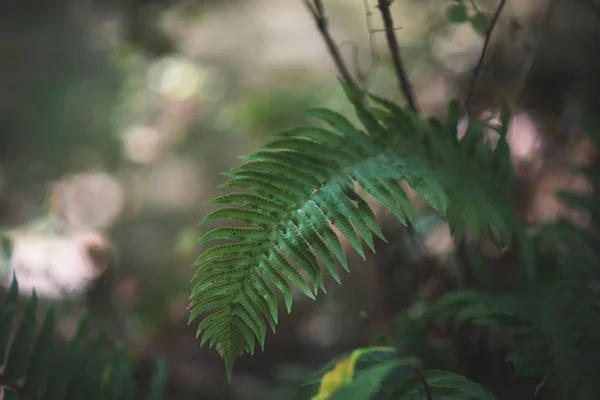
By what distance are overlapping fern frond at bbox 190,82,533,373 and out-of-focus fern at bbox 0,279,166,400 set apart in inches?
20.0

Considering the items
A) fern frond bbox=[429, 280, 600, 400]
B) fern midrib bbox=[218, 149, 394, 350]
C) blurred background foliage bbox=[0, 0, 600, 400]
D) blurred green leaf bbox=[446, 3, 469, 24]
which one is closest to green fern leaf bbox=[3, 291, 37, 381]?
blurred background foliage bbox=[0, 0, 600, 400]

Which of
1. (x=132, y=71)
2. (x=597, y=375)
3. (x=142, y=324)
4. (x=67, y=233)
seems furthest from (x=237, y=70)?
(x=597, y=375)

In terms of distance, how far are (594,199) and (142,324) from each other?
2184 mm

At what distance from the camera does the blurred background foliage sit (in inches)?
87.7

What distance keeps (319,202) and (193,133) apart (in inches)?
112

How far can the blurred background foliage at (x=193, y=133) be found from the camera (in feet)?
7.30

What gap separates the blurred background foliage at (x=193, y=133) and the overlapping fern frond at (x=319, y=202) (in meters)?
0.43

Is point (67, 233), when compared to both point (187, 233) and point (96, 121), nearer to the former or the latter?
point (187, 233)

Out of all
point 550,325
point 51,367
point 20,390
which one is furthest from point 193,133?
point 550,325

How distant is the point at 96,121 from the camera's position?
11.5 ft

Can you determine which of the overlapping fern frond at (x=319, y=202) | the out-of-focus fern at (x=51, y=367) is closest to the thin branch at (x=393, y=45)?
the overlapping fern frond at (x=319, y=202)

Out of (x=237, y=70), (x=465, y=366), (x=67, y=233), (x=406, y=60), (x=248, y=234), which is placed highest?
(x=237, y=70)

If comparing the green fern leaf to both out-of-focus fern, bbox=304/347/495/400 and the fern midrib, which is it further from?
out-of-focus fern, bbox=304/347/495/400

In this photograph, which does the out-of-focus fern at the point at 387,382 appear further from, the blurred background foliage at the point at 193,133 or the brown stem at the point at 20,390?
the brown stem at the point at 20,390
